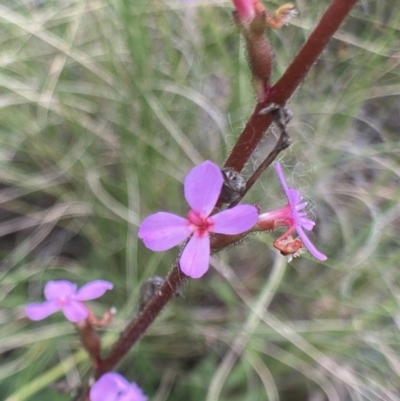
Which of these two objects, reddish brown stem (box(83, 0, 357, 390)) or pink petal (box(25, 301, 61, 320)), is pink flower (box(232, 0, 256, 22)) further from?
pink petal (box(25, 301, 61, 320))

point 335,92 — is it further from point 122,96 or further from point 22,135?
point 22,135

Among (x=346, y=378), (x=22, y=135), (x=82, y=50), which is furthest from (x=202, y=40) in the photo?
(x=346, y=378)

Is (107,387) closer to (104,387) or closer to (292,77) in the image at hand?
(104,387)

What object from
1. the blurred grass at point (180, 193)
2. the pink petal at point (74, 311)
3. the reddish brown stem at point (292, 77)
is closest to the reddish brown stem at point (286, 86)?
the reddish brown stem at point (292, 77)

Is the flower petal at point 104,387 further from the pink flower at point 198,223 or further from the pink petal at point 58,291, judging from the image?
the pink flower at point 198,223

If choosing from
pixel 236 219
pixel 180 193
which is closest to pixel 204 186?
pixel 236 219

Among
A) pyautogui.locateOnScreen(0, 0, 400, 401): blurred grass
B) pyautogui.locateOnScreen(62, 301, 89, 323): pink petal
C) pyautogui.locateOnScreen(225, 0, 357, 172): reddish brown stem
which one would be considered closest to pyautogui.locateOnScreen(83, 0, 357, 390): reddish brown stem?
pyautogui.locateOnScreen(225, 0, 357, 172): reddish brown stem
